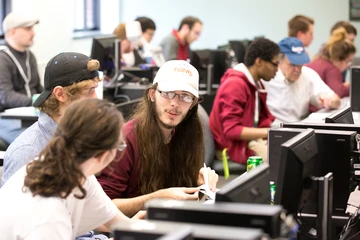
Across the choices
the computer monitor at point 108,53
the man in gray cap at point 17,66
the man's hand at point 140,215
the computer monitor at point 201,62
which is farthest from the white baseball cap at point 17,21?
the man's hand at point 140,215

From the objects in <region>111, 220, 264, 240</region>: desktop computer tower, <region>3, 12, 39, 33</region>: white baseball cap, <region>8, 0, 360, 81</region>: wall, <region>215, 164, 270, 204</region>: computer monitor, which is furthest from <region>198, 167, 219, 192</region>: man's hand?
<region>8, 0, 360, 81</region>: wall

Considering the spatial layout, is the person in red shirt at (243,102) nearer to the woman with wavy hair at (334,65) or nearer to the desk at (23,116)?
the desk at (23,116)

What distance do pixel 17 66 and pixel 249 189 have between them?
14.5ft

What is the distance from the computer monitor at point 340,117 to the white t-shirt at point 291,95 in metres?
2.05

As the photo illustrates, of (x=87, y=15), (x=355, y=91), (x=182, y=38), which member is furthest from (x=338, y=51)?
(x=87, y=15)

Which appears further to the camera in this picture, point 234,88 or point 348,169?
point 234,88

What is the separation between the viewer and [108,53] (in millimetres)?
6738

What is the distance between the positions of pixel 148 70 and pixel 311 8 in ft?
15.1

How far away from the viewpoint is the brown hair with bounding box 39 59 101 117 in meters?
2.88

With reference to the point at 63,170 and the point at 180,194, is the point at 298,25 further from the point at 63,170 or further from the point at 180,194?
the point at 63,170

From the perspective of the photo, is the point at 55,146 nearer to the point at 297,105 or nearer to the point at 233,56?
the point at 297,105

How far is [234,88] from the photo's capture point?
4855 millimetres

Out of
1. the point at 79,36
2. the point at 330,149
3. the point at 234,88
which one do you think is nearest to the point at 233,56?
the point at 79,36

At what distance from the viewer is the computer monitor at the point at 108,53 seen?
664 centimetres
